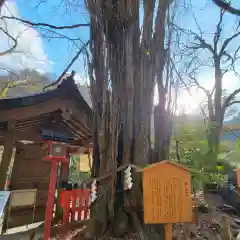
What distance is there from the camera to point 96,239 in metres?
2.80

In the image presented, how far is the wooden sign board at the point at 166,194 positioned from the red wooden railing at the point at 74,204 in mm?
2503

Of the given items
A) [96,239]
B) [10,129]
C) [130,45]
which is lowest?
[96,239]

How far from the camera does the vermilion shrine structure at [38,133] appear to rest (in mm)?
4211

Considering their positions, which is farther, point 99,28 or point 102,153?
point 99,28

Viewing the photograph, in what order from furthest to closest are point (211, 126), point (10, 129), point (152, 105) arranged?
point (211, 126)
point (10, 129)
point (152, 105)

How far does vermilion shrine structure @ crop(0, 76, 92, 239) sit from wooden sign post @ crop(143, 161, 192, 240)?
1.83 meters

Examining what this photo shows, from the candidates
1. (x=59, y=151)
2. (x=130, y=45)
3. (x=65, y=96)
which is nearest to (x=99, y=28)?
(x=130, y=45)

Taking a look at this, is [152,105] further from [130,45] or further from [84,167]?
[84,167]

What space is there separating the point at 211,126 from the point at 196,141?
46.6 inches

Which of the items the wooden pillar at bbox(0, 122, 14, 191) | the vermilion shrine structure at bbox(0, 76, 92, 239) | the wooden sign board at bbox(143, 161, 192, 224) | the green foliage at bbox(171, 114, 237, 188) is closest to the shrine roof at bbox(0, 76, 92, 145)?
the vermilion shrine structure at bbox(0, 76, 92, 239)

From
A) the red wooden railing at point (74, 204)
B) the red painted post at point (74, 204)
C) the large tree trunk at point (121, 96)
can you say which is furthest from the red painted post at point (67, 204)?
the large tree trunk at point (121, 96)

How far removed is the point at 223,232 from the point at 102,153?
83.2 inches

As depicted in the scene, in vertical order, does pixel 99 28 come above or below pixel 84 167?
above

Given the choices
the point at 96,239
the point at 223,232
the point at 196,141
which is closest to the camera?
the point at 96,239
